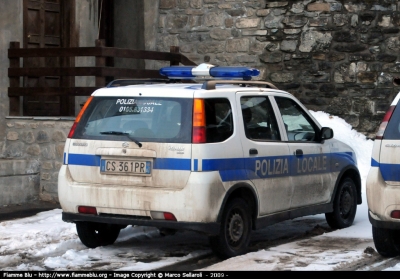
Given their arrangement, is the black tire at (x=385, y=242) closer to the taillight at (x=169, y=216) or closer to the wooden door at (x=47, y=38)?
the taillight at (x=169, y=216)

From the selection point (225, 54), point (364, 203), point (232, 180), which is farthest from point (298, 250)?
point (225, 54)

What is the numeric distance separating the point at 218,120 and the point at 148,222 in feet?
3.93

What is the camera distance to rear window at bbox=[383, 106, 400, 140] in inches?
298

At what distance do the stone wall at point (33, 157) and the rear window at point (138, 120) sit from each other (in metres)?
3.90

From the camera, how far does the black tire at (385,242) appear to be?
7734mm

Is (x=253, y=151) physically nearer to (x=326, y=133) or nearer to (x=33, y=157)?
(x=326, y=133)

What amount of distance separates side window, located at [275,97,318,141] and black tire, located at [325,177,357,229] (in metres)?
0.93

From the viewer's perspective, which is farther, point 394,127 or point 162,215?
point 394,127

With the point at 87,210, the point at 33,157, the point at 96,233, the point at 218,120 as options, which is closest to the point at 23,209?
the point at 33,157

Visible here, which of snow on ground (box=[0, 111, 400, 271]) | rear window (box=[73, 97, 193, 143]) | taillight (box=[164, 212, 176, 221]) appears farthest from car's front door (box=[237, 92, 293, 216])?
taillight (box=[164, 212, 176, 221])

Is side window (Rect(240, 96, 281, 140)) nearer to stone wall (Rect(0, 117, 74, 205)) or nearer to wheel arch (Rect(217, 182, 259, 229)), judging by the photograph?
wheel arch (Rect(217, 182, 259, 229))

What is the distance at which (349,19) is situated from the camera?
14.7 m

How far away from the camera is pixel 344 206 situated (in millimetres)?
9969

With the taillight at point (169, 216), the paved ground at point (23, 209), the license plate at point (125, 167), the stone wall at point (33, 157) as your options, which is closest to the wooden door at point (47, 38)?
the stone wall at point (33, 157)
